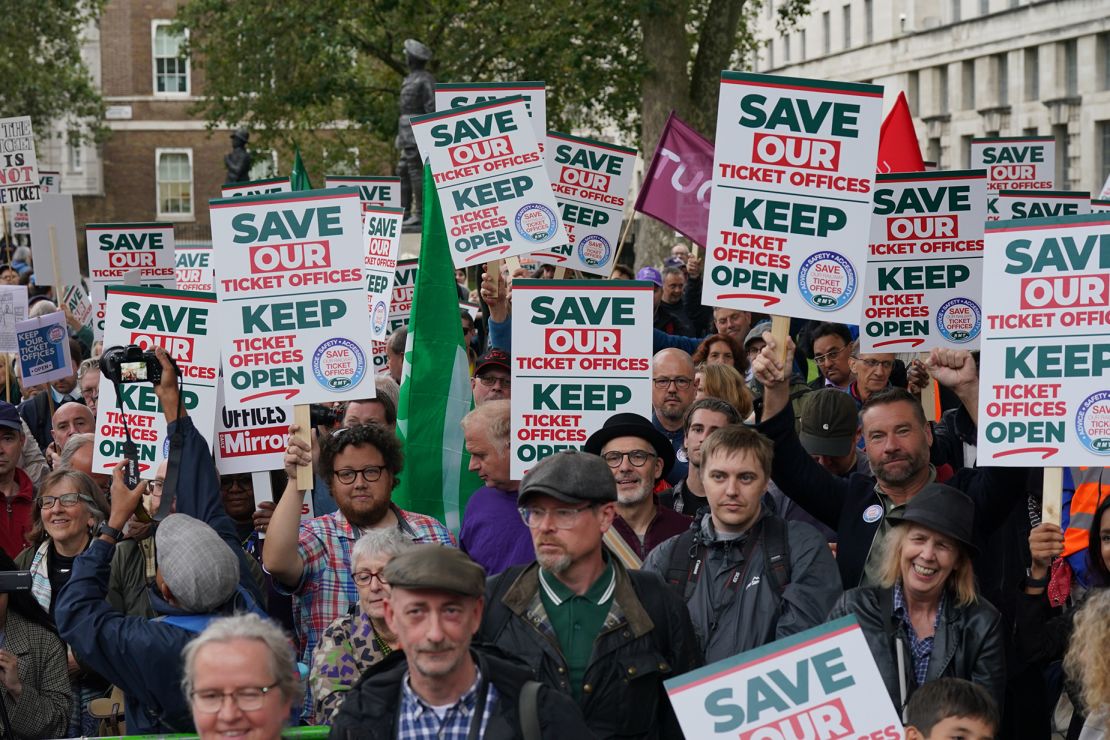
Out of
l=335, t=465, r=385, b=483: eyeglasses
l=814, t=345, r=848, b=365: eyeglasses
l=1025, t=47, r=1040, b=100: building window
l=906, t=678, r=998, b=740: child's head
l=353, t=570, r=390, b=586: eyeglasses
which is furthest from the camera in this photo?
l=1025, t=47, r=1040, b=100: building window

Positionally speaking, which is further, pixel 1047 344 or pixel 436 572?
pixel 1047 344

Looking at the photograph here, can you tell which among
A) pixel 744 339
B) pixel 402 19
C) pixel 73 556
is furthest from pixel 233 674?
pixel 402 19

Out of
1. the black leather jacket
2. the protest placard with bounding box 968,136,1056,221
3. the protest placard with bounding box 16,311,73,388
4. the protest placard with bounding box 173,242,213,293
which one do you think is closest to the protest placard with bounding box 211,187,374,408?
the black leather jacket

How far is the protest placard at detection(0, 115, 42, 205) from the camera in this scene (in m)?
15.8

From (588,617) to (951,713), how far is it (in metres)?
1.03

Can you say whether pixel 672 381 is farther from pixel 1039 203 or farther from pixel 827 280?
pixel 1039 203

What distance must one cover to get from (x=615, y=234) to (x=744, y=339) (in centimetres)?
143

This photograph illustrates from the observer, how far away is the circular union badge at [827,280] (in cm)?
700

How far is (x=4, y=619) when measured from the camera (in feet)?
20.3

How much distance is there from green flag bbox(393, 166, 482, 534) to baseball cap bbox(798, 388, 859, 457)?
62.0 inches

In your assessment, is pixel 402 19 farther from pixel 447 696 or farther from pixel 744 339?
pixel 447 696

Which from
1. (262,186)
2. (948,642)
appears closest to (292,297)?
(948,642)

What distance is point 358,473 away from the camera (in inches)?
252

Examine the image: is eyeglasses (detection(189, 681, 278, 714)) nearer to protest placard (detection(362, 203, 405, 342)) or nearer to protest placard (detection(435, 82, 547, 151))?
protest placard (detection(362, 203, 405, 342))
